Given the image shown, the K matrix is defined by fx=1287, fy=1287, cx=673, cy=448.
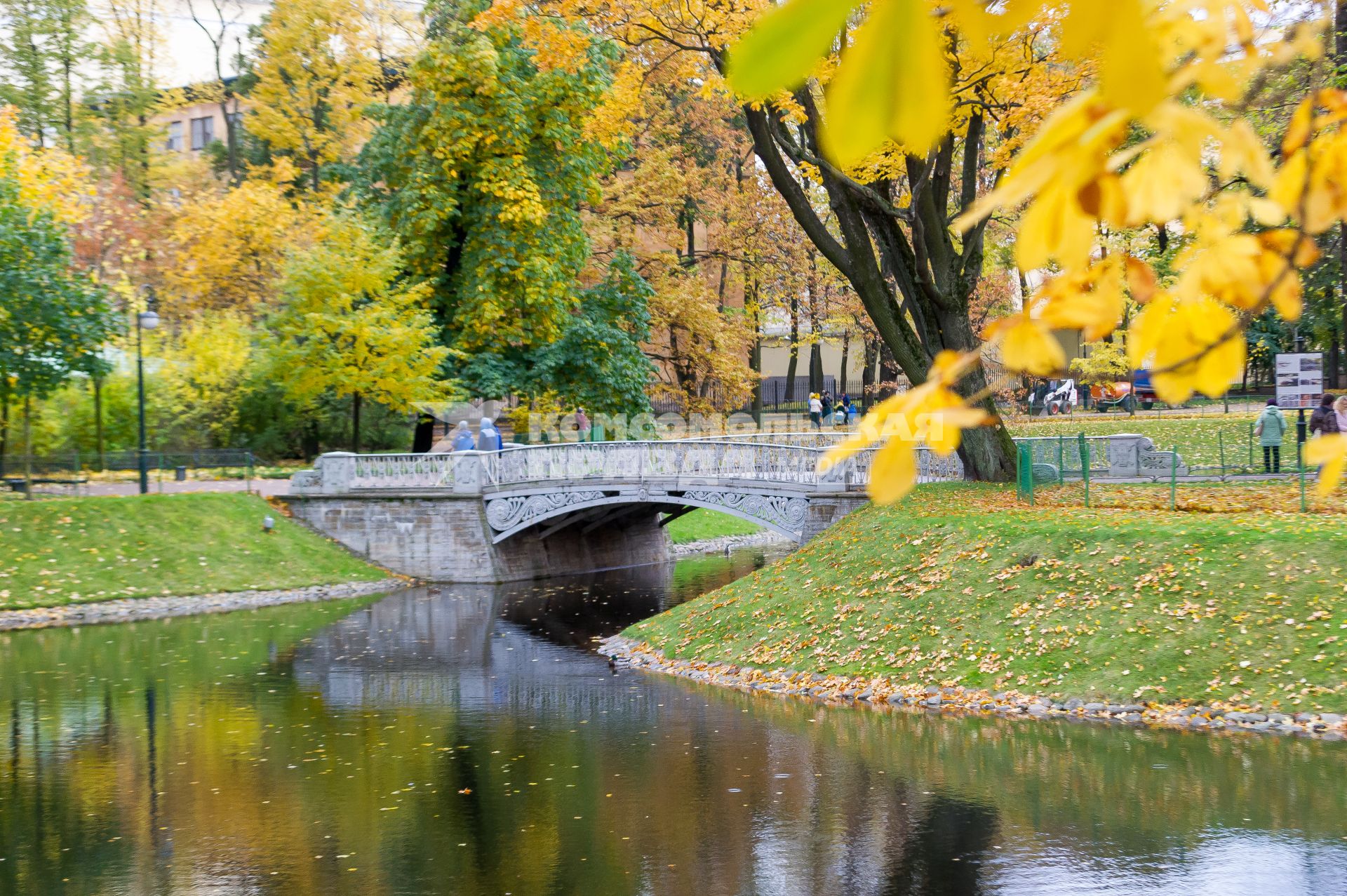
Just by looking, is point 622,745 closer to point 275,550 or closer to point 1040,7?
point 1040,7

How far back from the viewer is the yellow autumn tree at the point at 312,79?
46156 millimetres

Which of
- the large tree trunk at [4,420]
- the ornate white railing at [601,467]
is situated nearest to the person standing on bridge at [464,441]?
the ornate white railing at [601,467]

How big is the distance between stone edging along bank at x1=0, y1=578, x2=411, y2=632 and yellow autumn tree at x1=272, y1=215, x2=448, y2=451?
19.0ft

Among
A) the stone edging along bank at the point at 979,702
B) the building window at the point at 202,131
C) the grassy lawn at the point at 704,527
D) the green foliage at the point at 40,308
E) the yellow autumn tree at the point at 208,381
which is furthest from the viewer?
the building window at the point at 202,131

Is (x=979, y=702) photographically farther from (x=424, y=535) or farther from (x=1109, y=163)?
(x=424, y=535)

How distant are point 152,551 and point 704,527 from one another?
58.2 feet

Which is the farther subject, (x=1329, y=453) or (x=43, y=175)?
(x=43, y=175)

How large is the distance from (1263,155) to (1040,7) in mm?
355

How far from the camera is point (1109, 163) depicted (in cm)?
121

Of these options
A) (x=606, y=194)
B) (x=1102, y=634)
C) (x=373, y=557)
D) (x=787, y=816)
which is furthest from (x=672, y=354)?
(x=787, y=816)

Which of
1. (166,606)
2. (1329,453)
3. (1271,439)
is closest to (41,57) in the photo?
(166,606)

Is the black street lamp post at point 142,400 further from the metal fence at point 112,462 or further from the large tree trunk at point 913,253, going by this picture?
the large tree trunk at point 913,253

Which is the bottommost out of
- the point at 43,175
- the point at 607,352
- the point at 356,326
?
the point at 607,352

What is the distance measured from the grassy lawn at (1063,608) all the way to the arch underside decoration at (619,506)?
3.95 metres
